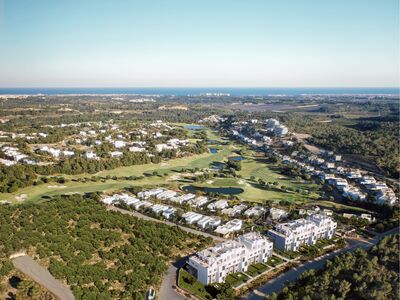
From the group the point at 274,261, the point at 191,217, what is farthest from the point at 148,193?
the point at 274,261

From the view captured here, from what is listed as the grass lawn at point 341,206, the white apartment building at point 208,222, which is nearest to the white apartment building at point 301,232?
the white apartment building at point 208,222

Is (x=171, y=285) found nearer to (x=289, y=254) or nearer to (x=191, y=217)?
(x=289, y=254)

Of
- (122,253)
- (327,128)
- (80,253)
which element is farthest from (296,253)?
(327,128)

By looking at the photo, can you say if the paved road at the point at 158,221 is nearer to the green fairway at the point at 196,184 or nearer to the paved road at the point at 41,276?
the green fairway at the point at 196,184

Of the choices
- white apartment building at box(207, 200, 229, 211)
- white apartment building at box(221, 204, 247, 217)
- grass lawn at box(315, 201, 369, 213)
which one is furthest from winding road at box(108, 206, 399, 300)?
grass lawn at box(315, 201, 369, 213)

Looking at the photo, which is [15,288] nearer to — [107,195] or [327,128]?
[107,195]

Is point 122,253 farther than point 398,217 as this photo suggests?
No
